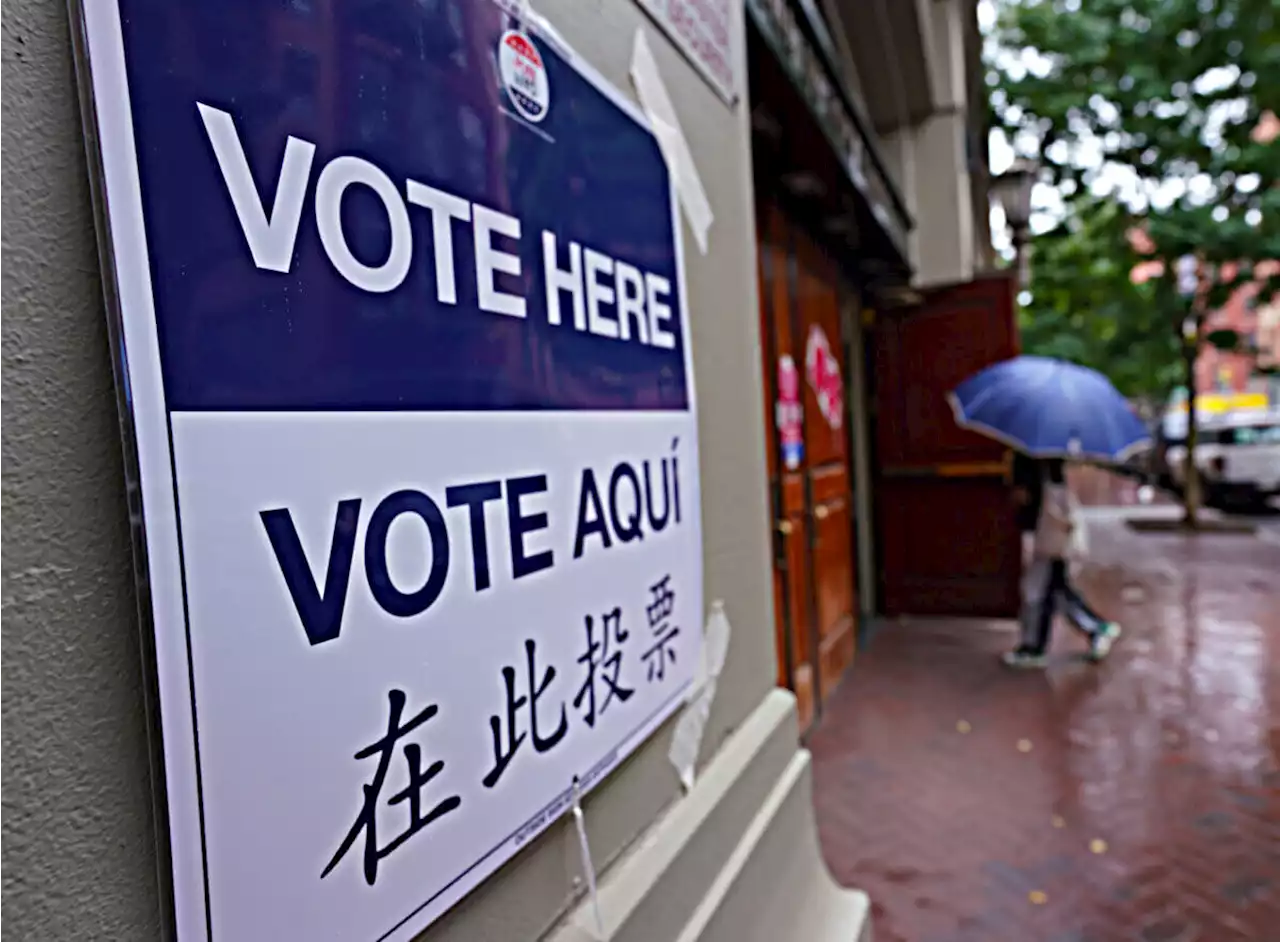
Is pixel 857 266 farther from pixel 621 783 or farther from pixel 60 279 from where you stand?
pixel 60 279

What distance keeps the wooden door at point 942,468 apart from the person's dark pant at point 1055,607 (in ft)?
1.95

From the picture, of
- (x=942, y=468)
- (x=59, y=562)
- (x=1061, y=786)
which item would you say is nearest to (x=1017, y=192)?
(x=942, y=468)

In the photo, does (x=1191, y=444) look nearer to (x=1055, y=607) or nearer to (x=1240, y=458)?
(x=1240, y=458)

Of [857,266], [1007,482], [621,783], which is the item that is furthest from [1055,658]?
[621,783]

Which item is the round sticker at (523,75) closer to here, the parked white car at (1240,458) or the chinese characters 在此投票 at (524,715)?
the chinese characters 在此投票 at (524,715)

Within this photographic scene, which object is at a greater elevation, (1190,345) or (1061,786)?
(1190,345)

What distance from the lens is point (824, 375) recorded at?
5.44 m

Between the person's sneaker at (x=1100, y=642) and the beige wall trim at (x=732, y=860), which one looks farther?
the person's sneaker at (x=1100, y=642)

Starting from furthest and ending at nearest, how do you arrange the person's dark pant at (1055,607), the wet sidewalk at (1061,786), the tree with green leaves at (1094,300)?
the tree with green leaves at (1094,300) → the person's dark pant at (1055,607) → the wet sidewalk at (1061,786)

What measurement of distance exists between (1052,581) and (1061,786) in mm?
2176

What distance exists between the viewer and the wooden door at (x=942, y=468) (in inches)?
267

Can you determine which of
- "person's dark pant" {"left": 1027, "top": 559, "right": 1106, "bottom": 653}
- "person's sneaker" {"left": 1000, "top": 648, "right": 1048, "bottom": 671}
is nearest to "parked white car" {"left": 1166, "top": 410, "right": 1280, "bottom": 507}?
"person's dark pant" {"left": 1027, "top": 559, "right": 1106, "bottom": 653}

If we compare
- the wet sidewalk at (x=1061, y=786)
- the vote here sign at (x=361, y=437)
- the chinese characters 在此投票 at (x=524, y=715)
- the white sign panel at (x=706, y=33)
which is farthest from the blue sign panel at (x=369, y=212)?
the wet sidewalk at (x=1061, y=786)

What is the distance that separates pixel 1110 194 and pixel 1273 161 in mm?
1845
